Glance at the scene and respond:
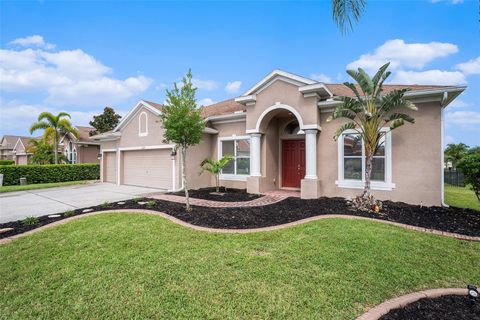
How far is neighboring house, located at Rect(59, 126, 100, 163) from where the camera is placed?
25078 mm

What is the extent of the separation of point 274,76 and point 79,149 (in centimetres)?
2411

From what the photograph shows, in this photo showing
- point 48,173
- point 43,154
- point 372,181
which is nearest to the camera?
point 372,181

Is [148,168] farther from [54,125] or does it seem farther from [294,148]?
[54,125]

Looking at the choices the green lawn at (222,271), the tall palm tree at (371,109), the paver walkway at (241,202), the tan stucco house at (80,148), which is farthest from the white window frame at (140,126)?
the tan stucco house at (80,148)

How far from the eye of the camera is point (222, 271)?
4.18 meters

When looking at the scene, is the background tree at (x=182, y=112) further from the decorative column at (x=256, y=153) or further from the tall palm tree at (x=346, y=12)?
the tall palm tree at (x=346, y=12)

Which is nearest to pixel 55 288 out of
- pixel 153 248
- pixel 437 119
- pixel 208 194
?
pixel 153 248

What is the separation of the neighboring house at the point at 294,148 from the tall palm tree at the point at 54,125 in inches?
423

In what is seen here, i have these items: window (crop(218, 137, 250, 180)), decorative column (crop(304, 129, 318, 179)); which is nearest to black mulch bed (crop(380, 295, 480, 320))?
decorative column (crop(304, 129, 318, 179))

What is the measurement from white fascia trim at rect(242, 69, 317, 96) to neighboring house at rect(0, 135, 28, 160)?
45905 millimetres

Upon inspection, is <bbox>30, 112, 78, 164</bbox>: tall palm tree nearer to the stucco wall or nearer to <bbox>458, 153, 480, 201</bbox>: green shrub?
the stucco wall

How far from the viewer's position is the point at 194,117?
26.3ft

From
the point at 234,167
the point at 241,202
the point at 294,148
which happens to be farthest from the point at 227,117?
the point at 241,202

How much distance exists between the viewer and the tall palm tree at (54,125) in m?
22.8
